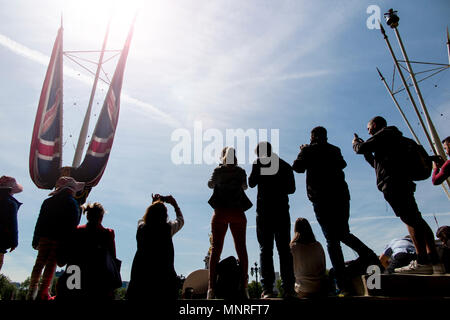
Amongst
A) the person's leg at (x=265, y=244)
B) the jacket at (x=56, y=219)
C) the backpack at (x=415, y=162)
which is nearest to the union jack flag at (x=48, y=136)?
the jacket at (x=56, y=219)

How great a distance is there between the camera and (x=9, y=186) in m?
5.11

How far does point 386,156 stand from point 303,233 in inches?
69.9

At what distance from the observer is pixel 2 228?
479 centimetres

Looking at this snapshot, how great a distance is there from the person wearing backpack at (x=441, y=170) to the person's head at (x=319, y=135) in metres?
1.73

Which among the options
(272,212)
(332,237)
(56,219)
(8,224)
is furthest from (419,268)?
(8,224)

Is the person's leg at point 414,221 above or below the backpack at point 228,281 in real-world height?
above

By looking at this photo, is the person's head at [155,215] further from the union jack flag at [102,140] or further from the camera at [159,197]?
the union jack flag at [102,140]

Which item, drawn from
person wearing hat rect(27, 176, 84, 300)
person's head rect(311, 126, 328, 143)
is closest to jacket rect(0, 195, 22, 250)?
person wearing hat rect(27, 176, 84, 300)

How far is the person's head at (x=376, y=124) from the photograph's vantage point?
4.41 m

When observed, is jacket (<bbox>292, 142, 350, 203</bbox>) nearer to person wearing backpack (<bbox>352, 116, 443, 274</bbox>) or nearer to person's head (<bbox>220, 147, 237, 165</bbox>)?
person wearing backpack (<bbox>352, 116, 443, 274</bbox>)

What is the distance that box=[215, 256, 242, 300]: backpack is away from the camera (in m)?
3.84

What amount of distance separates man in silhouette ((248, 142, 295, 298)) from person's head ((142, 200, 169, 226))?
1548 mm
